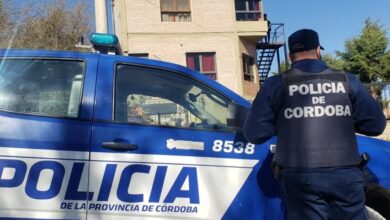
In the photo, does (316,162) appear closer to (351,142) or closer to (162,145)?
(351,142)

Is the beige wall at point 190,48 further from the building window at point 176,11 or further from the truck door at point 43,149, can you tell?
the truck door at point 43,149

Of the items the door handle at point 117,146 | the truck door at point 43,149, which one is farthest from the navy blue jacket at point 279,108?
the truck door at point 43,149

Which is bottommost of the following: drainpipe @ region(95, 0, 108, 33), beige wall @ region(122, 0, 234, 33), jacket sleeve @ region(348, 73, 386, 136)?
jacket sleeve @ region(348, 73, 386, 136)

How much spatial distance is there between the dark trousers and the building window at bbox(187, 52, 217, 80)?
1857 centimetres

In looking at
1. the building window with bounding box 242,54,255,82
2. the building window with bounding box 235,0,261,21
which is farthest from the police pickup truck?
the building window with bounding box 235,0,261,21

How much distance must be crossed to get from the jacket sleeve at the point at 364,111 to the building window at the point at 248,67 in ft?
64.9

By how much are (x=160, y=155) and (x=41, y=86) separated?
3.16ft

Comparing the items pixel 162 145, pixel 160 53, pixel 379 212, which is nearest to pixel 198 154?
pixel 162 145

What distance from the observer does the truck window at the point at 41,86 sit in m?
3.29

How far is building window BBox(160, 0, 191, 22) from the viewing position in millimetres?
21484

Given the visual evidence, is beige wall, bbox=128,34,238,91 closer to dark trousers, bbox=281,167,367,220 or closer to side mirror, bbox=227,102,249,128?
side mirror, bbox=227,102,249,128

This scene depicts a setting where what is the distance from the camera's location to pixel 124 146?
3.22m

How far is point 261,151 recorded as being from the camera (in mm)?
3412

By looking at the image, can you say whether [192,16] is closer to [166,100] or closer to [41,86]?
[166,100]
